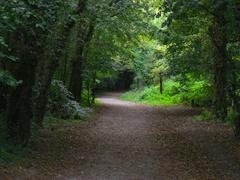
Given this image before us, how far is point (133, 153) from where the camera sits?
1316 cm

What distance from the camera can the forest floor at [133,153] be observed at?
10.3 meters

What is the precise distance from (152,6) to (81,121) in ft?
24.2

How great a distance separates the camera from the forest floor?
10281 mm

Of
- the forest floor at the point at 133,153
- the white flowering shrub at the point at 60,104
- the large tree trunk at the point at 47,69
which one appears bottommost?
the forest floor at the point at 133,153

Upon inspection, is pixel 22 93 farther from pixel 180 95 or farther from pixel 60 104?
pixel 180 95

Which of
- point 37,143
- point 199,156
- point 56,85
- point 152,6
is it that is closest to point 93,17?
point 56,85

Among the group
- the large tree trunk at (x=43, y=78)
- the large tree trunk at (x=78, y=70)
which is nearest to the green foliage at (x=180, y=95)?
the large tree trunk at (x=78, y=70)

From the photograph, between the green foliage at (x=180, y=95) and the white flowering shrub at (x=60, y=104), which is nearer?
the white flowering shrub at (x=60, y=104)

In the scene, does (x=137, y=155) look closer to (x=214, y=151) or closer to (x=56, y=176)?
(x=214, y=151)

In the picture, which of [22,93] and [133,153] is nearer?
[22,93]

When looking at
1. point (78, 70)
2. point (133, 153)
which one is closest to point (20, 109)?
point (133, 153)

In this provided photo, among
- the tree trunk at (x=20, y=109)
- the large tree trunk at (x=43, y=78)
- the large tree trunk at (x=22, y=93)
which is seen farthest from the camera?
the large tree trunk at (x=43, y=78)

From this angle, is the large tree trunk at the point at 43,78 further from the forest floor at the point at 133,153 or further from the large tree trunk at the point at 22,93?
the large tree trunk at the point at 22,93

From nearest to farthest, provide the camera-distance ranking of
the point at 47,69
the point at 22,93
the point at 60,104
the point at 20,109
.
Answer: the point at 22,93 < the point at 20,109 < the point at 47,69 < the point at 60,104
